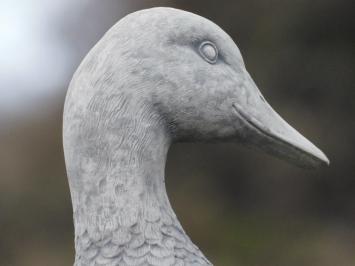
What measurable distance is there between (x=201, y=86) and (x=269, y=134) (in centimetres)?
10

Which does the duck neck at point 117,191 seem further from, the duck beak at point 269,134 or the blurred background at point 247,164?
the blurred background at point 247,164

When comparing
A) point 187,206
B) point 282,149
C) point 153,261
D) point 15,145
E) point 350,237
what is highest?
point 15,145

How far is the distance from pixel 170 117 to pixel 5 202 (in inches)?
70.8

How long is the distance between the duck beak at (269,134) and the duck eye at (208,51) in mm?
51

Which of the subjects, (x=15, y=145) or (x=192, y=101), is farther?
(x=15, y=145)

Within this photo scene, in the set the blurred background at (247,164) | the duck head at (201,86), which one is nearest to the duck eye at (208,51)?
the duck head at (201,86)

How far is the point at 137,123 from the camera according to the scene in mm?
744

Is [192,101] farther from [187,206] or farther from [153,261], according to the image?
[187,206]

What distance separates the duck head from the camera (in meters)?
0.75

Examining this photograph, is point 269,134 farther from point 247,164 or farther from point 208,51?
point 247,164

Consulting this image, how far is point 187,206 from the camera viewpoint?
7.91ft

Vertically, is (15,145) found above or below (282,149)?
above

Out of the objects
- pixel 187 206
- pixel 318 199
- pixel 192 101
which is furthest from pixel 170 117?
pixel 318 199

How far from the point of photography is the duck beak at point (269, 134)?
798 millimetres
